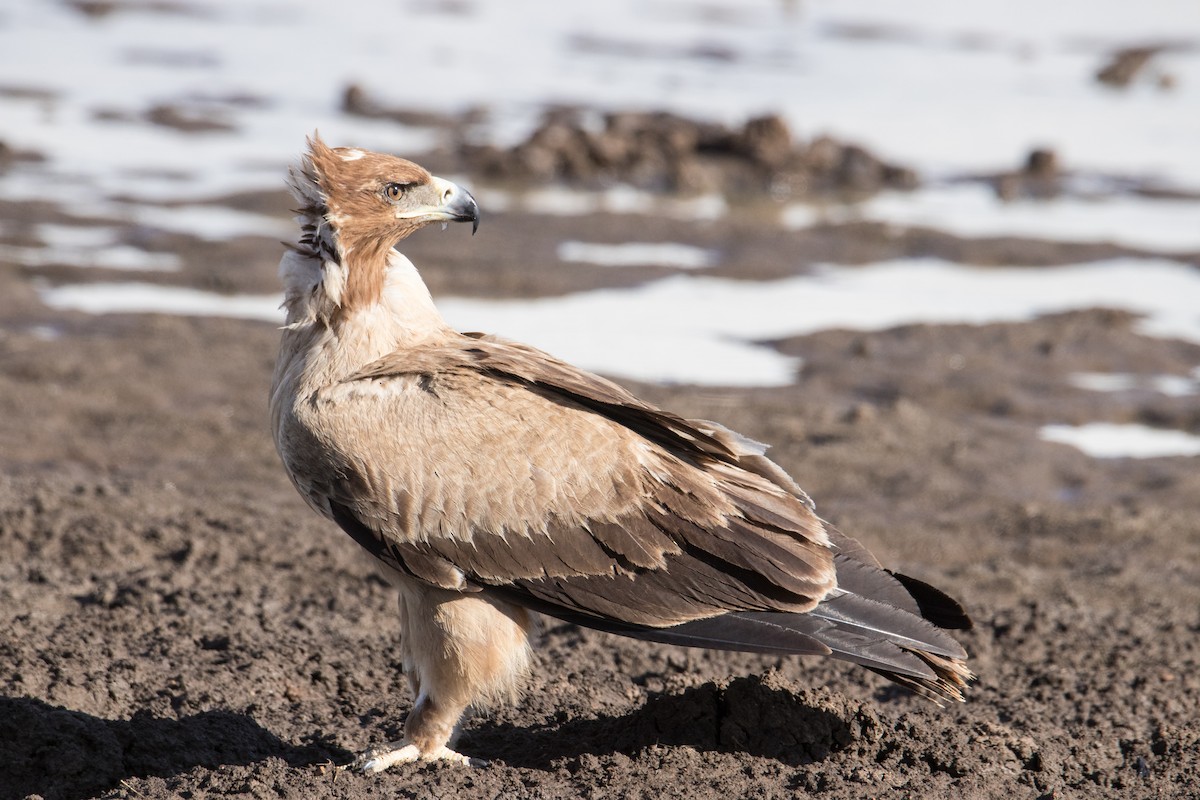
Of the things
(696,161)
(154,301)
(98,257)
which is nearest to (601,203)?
(696,161)

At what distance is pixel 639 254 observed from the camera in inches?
605

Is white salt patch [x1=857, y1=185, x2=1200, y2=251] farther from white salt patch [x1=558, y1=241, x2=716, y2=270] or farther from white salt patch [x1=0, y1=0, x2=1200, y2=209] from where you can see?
white salt patch [x1=558, y1=241, x2=716, y2=270]

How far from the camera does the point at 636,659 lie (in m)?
6.11

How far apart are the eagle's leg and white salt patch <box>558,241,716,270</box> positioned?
1021 cm

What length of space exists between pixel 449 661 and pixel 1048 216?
15.6 m

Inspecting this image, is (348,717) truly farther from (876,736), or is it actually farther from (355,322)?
(876,736)

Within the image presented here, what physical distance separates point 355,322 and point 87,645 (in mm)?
1950

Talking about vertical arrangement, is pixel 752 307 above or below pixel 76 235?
below

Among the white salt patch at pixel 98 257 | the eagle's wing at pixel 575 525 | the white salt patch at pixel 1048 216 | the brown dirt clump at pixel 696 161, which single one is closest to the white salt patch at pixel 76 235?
the white salt patch at pixel 98 257

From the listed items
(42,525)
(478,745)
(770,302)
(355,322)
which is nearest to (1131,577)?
(478,745)

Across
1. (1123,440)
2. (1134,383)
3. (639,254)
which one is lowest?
(1123,440)

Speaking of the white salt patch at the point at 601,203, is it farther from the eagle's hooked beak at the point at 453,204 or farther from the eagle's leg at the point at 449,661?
the eagle's leg at the point at 449,661

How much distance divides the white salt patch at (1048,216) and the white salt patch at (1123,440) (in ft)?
22.0

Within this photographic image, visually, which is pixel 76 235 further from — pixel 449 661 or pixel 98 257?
pixel 449 661
